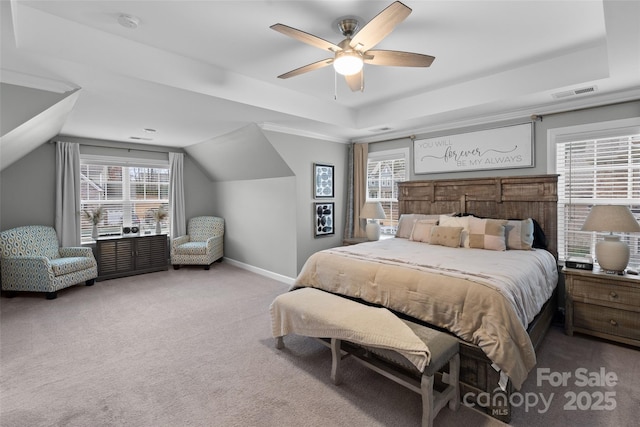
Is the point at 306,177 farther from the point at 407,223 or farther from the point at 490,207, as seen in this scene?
the point at 490,207

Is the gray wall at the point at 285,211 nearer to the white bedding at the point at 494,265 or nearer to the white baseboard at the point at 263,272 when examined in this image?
the white baseboard at the point at 263,272

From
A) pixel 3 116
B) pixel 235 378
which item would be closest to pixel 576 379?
pixel 235 378

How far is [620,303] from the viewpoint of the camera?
274 cm

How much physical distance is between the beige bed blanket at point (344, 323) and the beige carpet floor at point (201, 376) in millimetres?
371

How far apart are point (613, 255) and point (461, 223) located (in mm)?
1348

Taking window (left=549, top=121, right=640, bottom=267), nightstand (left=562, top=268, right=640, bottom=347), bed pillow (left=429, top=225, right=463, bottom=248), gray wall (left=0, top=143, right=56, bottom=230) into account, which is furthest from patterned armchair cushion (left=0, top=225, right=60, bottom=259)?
window (left=549, top=121, right=640, bottom=267)

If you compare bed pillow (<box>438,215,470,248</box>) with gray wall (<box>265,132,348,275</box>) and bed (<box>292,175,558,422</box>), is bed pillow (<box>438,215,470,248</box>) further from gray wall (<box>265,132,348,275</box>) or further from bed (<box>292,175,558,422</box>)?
gray wall (<box>265,132,348,275</box>)

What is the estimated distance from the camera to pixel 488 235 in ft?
11.1

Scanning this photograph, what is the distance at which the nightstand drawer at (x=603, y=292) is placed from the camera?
269 cm

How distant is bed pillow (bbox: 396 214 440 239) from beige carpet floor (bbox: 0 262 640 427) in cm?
183

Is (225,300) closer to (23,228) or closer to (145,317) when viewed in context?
(145,317)

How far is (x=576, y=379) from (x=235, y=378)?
257 centimetres

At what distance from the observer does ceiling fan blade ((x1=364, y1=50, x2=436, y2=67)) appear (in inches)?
85.7

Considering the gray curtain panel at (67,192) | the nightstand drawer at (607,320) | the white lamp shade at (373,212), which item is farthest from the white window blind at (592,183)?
the gray curtain panel at (67,192)
